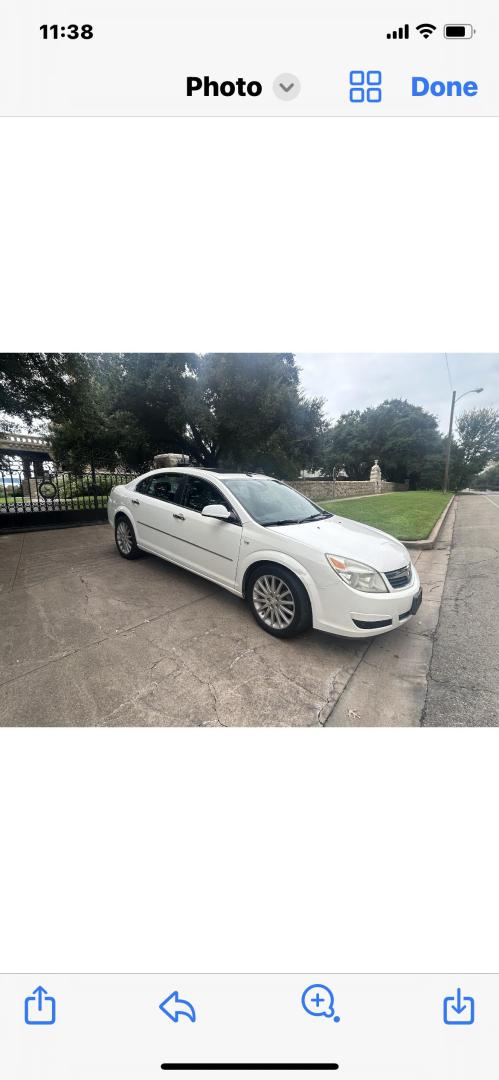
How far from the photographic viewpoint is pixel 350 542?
2.47m

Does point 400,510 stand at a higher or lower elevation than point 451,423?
lower

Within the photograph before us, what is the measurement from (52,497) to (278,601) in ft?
17.5

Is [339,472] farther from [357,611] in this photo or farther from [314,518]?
[357,611]

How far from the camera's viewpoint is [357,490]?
683cm

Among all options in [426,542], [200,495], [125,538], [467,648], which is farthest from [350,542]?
[426,542]

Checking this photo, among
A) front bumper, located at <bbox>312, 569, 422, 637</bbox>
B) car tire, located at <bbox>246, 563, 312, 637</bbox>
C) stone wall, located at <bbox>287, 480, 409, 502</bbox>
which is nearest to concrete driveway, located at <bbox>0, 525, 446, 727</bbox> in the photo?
car tire, located at <bbox>246, 563, 312, 637</bbox>

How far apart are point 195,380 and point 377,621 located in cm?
321

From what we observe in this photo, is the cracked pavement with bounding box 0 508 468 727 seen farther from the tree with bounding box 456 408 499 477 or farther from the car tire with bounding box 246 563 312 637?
the tree with bounding box 456 408 499 477

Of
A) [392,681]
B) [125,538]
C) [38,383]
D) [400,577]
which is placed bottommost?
[392,681]

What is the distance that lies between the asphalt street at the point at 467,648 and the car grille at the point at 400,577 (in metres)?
0.55

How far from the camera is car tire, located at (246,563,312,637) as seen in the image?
2273 mm

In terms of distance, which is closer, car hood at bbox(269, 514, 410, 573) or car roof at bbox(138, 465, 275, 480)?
car hood at bbox(269, 514, 410, 573)
